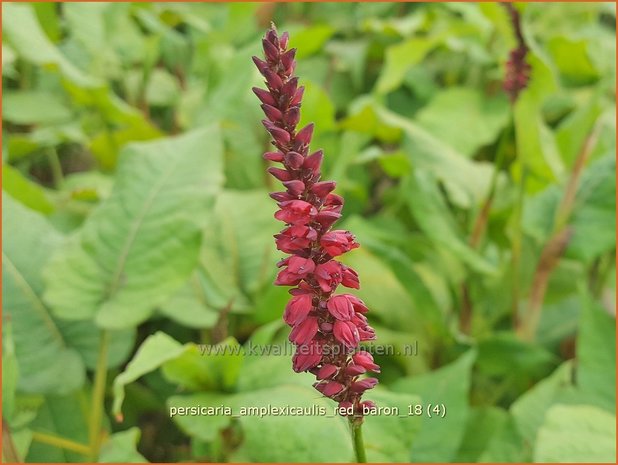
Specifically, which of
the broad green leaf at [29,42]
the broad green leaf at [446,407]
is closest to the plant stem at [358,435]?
the broad green leaf at [446,407]

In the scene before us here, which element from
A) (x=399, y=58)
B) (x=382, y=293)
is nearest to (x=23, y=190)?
(x=382, y=293)

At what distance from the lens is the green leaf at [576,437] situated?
107cm

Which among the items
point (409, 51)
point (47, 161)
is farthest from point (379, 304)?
point (47, 161)

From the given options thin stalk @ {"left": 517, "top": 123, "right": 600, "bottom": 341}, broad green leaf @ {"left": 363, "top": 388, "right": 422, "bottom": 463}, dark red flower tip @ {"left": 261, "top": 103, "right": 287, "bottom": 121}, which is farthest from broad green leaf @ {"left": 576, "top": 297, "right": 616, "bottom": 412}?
dark red flower tip @ {"left": 261, "top": 103, "right": 287, "bottom": 121}

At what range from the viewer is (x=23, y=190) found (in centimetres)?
144

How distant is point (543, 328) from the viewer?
155 centimetres

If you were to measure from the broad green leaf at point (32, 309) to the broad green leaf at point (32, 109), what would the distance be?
539 millimetres

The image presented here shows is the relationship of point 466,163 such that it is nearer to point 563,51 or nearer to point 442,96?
point 442,96

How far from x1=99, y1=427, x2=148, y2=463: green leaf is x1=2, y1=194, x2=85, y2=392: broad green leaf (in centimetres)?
13

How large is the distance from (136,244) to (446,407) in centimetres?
56

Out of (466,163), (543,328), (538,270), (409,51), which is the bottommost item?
(543,328)

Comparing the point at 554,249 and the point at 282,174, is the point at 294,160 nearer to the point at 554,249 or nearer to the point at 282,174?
the point at 282,174

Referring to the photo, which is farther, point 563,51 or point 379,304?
point 563,51

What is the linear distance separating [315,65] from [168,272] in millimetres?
987
